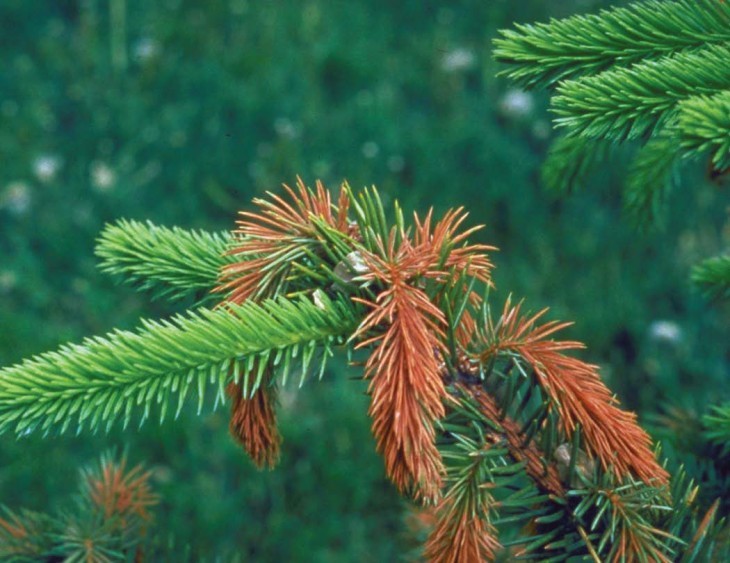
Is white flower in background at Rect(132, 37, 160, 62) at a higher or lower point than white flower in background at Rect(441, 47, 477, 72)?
lower

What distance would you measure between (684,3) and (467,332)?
0.40 m

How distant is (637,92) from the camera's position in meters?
0.79

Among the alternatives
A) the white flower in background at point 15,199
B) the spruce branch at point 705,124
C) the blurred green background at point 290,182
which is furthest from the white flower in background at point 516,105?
the spruce branch at point 705,124

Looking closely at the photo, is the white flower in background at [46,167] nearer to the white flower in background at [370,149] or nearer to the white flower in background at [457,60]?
the white flower in background at [370,149]

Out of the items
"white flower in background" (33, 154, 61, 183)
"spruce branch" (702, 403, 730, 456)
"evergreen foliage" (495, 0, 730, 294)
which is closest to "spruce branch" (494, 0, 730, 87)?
"evergreen foliage" (495, 0, 730, 294)

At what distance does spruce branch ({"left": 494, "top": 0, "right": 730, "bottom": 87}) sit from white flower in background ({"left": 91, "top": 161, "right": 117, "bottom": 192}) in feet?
7.27

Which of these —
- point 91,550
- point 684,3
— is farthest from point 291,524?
point 684,3

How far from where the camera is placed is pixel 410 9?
3.43m

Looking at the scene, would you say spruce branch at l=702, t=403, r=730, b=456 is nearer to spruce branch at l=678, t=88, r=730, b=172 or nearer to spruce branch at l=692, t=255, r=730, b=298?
spruce branch at l=692, t=255, r=730, b=298

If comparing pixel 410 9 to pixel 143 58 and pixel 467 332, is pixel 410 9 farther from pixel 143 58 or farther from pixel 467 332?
pixel 467 332

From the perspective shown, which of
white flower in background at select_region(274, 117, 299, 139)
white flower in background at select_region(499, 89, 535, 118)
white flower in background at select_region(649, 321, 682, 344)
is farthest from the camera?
white flower in background at select_region(499, 89, 535, 118)

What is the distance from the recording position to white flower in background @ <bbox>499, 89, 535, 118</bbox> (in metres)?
3.11

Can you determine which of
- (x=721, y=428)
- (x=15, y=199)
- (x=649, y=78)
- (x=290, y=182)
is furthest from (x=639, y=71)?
(x=15, y=199)

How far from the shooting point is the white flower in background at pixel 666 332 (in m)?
2.56
